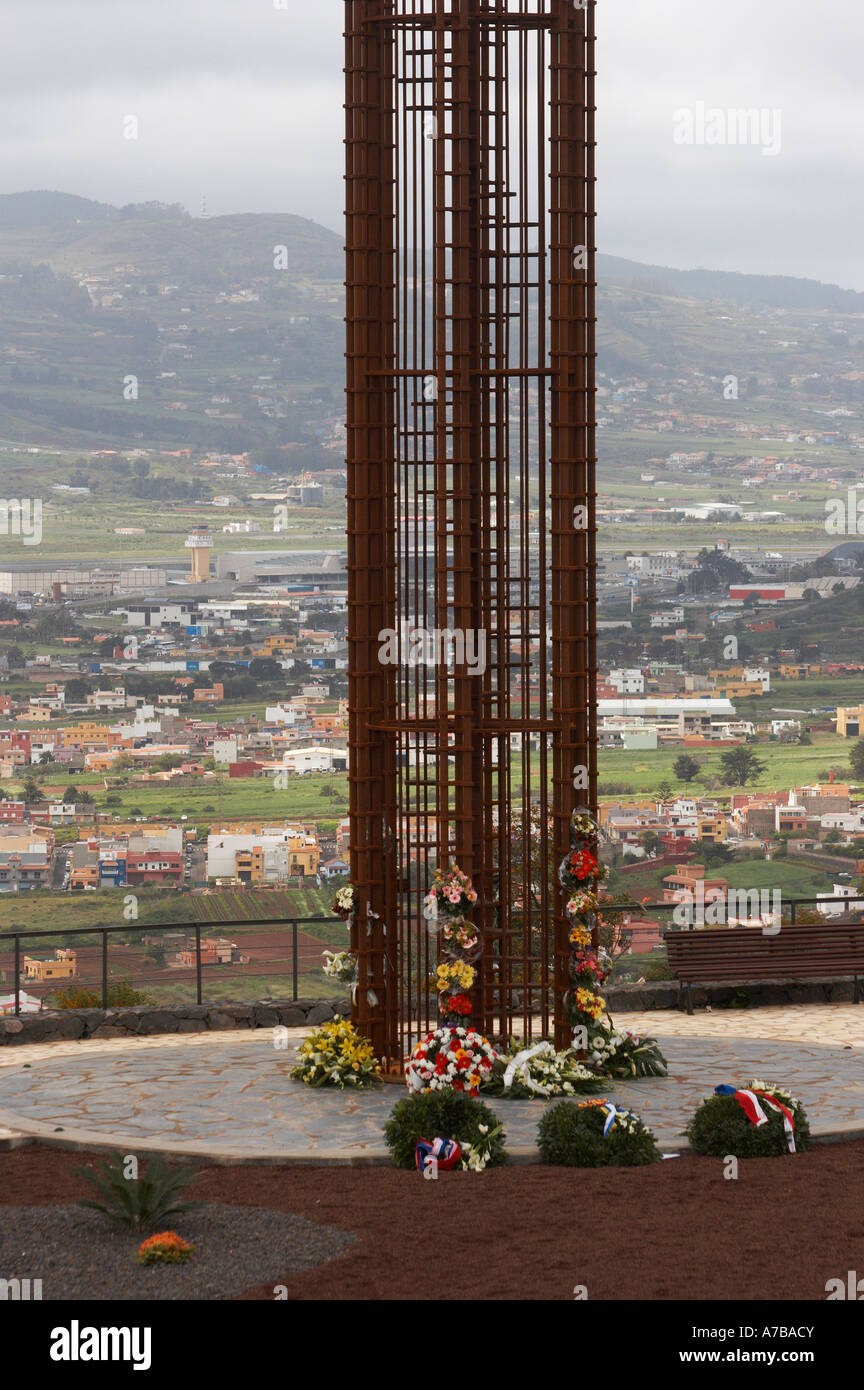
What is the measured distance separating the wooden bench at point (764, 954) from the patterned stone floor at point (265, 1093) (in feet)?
2.18

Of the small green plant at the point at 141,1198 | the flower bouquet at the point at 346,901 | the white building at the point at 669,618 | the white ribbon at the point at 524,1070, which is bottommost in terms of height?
the white ribbon at the point at 524,1070

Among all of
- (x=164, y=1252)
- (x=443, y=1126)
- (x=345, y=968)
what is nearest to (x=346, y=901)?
(x=345, y=968)

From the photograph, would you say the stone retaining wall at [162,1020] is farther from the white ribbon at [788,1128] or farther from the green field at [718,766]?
the green field at [718,766]

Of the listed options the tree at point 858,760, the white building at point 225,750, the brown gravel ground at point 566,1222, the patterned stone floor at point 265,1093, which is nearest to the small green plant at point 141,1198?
the brown gravel ground at point 566,1222

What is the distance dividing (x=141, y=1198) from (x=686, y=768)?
154 feet

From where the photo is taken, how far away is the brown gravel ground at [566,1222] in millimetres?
5578

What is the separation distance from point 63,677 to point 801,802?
26553mm

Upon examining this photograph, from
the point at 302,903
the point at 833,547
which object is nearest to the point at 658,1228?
the point at 302,903

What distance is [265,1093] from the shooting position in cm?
880

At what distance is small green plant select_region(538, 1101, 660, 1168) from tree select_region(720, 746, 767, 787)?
147 feet

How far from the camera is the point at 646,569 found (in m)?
63.2

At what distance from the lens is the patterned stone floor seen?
778 centimetres

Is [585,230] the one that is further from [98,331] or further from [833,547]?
[98,331]

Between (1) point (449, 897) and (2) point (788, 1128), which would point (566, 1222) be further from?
(1) point (449, 897)
